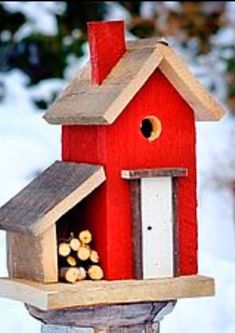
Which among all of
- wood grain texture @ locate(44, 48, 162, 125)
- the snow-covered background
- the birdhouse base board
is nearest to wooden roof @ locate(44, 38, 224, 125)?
wood grain texture @ locate(44, 48, 162, 125)

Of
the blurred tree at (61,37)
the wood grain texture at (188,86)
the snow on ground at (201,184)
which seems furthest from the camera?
the blurred tree at (61,37)

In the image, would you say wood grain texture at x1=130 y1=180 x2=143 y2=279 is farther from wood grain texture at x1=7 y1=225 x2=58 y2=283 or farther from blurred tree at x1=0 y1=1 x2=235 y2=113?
blurred tree at x1=0 y1=1 x2=235 y2=113

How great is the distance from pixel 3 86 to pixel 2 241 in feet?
12.3

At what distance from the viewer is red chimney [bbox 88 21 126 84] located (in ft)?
7.18

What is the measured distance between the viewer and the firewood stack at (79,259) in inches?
83.7

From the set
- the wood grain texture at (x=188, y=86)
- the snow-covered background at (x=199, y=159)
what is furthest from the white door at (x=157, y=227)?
the snow-covered background at (x=199, y=159)

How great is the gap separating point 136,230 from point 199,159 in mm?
3993

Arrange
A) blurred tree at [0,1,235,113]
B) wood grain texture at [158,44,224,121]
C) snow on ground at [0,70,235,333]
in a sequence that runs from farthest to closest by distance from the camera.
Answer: blurred tree at [0,1,235,113] → snow on ground at [0,70,235,333] → wood grain texture at [158,44,224,121]

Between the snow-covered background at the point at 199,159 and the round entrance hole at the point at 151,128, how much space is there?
2.52ft

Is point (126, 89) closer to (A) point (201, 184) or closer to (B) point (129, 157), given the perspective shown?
(B) point (129, 157)

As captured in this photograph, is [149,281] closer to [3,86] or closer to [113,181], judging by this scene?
[113,181]

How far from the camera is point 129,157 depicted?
215 cm

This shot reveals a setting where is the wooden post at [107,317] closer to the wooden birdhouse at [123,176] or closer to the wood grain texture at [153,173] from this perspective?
the wooden birdhouse at [123,176]

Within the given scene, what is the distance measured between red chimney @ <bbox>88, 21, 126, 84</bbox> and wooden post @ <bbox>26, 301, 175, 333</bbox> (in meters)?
0.37
